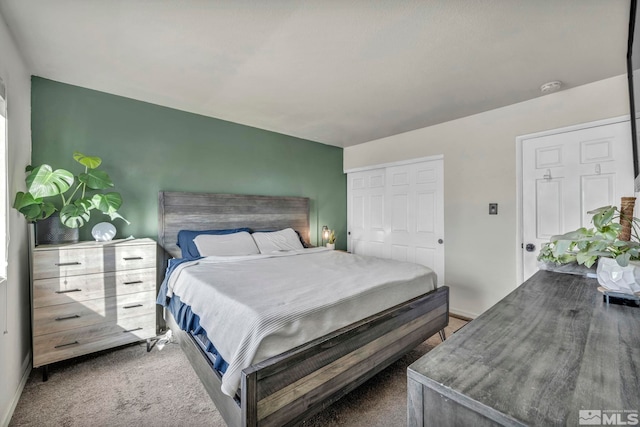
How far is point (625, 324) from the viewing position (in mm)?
896

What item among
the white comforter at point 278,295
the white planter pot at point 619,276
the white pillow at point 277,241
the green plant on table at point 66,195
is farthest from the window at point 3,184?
the white planter pot at point 619,276

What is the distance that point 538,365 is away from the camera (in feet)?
2.25

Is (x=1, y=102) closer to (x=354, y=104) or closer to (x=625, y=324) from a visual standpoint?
(x=354, y=104)

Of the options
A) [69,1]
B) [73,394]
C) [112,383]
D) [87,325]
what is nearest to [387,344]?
[112,383]

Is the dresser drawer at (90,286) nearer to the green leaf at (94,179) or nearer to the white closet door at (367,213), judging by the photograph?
the green leaf at (94,179)

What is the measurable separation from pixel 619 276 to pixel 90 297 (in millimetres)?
3251

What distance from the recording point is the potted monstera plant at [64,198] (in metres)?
1.92

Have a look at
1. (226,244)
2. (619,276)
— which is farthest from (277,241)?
(619,276)

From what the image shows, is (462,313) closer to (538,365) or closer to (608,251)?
(608,251)

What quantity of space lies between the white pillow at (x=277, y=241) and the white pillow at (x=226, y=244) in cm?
9

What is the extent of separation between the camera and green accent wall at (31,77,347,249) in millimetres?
2463

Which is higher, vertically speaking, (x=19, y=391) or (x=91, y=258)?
(x=91, y=258)

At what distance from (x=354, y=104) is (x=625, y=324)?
2595mm

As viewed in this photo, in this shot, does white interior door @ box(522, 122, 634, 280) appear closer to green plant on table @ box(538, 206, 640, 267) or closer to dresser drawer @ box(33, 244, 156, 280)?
green plant on table @ box(538, 206, 640, 267)
